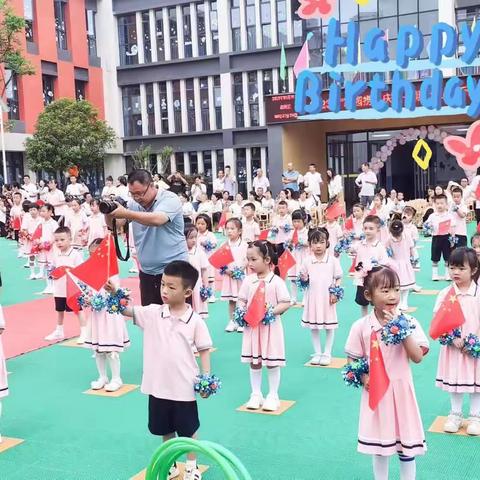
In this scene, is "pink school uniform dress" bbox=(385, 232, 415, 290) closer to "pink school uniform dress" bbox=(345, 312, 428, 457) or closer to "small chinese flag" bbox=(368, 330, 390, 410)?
"pink school uniform dress" bbox=(345, 312, 428, 457)

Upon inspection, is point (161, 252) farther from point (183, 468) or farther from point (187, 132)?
point (187, 132)

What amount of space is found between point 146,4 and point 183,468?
90.3 feet

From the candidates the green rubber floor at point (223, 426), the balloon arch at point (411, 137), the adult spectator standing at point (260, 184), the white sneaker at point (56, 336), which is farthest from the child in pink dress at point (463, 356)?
the adult spectator standing at point (260, 184)

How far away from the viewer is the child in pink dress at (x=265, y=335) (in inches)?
211

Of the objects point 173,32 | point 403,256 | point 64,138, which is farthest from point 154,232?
point 173,32

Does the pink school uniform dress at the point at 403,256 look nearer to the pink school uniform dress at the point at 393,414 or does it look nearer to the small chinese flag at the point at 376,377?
the pink school uniform dress at the point at 393,414

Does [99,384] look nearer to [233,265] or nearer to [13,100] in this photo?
[233,265]

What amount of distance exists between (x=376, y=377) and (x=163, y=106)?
2713 centimetres

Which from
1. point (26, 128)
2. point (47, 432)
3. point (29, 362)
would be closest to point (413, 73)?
point (26, 128)

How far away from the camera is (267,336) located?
5.39 m

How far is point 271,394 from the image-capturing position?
5.42 metres

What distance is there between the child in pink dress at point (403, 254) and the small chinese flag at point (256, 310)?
389 cm

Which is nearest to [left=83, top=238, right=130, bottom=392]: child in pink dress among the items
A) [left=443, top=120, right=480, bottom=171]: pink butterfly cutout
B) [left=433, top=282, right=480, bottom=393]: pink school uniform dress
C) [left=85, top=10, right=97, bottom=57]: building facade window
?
[left=433, top=282, right=480, bottom=393]: pink school uniform dress

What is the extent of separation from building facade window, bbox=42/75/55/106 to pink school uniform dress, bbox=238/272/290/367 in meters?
23.9
